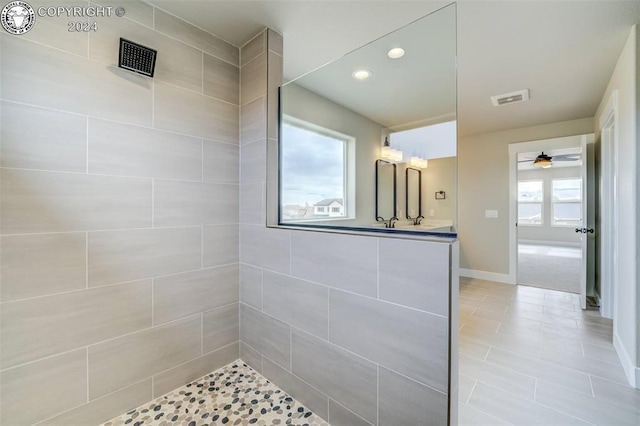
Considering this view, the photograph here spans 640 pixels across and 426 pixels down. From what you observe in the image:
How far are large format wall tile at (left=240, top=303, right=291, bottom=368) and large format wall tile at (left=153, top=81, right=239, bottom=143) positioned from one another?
1327mm

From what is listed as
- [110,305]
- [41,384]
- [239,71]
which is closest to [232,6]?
[239,71]

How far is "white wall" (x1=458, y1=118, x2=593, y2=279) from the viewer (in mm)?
4375

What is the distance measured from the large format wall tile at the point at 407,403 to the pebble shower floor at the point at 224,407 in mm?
445

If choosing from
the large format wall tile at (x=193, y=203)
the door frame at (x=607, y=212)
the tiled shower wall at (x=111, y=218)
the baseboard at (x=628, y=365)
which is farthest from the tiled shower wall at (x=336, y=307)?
the door frame at (x=607, y=212)

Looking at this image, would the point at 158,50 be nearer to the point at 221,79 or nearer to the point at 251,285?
the point at 221,79

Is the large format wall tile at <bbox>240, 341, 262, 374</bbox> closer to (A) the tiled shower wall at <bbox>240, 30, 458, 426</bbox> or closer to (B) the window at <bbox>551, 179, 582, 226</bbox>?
(A) the tiled shower wall at <bbox>240, 30, 458, 426</bbox>

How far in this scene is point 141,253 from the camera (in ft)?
5.21

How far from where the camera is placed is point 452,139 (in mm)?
1538

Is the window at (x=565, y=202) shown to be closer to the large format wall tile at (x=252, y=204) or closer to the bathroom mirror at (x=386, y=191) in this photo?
the bathroom mirror at (x=386, y=191)

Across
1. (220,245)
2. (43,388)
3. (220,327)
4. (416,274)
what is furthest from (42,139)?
(416,274)

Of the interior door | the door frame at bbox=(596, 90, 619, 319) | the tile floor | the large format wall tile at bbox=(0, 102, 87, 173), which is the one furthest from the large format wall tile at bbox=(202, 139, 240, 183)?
the interior door

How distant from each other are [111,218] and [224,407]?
50.6 inches

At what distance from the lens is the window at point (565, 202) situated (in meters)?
8.39

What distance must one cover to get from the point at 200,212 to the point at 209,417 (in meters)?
1.23
